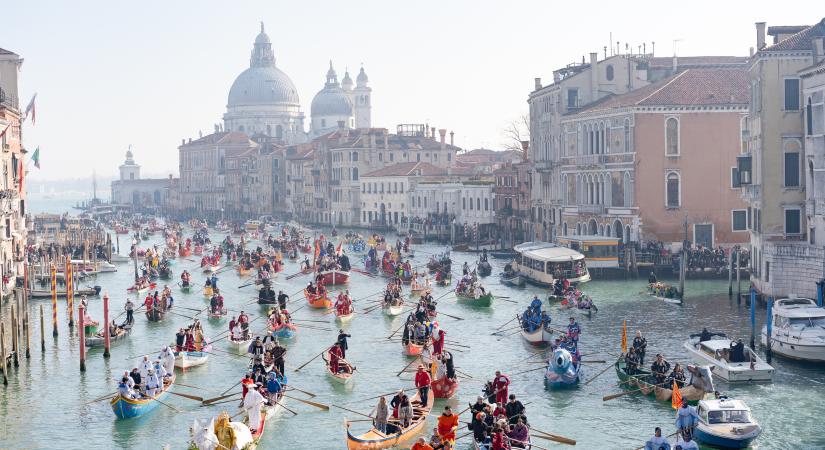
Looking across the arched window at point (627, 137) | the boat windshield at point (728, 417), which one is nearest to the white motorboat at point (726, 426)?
the boat windshield at point (728, 417)

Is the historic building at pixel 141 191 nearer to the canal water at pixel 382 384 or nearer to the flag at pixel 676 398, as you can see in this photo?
the canal water at pixel 382 384

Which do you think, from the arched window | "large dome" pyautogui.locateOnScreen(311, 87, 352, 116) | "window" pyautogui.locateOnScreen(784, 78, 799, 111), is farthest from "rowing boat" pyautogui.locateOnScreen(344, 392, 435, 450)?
"large dome" pyautogui.locateOnScreen(311, 87, 352, 116)

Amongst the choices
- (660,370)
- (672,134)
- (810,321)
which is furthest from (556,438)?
(672,134)

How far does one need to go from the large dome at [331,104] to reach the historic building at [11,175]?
11879cm

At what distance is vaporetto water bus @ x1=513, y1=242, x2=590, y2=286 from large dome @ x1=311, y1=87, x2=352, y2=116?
4821 inches

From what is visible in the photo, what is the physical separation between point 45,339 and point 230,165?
112 m

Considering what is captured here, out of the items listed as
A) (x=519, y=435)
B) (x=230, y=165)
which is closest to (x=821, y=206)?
(x=519, y=435)

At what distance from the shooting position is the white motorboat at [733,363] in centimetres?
3055

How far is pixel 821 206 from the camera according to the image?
4056cm

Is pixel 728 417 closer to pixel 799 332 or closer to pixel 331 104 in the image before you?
pixel 799 332

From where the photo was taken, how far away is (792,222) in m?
43.5

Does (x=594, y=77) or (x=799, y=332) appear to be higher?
(x=594, y=77)

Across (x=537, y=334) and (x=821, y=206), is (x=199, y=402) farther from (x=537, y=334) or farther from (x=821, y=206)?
(x=821, y=206)

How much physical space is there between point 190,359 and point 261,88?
15469 cm
